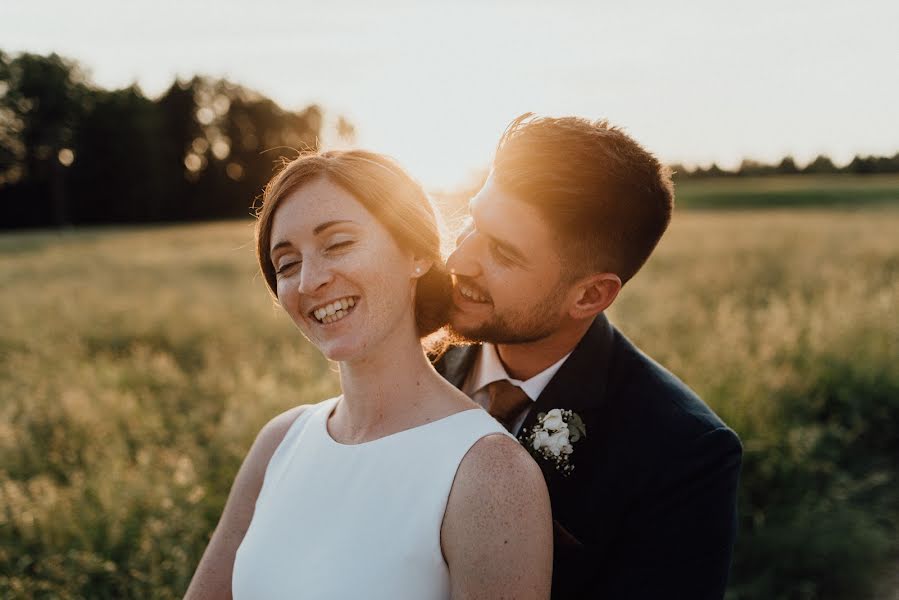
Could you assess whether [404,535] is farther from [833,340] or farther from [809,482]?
[833,340]

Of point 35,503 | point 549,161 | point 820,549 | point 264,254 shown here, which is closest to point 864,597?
point 820,549

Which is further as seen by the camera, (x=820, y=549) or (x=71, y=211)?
(x=71, y=211)

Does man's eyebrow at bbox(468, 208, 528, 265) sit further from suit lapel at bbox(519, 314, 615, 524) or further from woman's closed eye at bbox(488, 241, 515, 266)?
suit lapel at bbox(519, 314, 615, 524)

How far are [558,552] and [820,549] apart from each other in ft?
8.51

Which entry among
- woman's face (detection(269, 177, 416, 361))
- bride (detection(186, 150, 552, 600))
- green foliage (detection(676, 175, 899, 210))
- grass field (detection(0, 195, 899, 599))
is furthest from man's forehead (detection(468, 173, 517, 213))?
green foliage (detection(676, 175, 899, 210))

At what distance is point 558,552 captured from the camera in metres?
2.20

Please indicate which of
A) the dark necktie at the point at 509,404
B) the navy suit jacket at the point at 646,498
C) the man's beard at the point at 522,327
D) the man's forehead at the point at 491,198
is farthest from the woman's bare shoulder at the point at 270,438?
the man's forehead at the point at 491,198

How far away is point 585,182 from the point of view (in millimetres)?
2500

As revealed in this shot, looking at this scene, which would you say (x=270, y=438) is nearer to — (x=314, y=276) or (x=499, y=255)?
(x=314, y=276)

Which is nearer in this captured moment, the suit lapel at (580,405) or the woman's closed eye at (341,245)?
the woman's closed eye at (341,245)

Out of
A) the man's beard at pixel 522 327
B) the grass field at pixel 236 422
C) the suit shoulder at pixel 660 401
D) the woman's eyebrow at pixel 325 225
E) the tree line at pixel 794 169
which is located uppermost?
the woman's eyebrow at pixel 325 225

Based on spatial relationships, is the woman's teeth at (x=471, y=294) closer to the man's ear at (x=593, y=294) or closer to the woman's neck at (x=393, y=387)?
the man's ear at (x=593, y=294)

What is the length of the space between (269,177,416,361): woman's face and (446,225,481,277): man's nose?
1.74 feet

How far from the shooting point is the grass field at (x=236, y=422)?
12.6 ft
